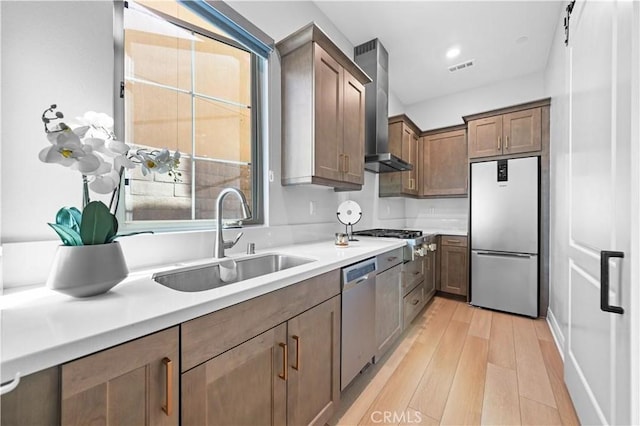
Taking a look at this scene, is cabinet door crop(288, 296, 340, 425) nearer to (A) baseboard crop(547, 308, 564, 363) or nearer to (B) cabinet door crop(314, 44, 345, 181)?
(B) cabinet door crop(314, 44, 345, 181)

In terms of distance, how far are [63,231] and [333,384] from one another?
4.37 ft

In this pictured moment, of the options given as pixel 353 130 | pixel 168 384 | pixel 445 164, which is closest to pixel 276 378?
pixel 168 384

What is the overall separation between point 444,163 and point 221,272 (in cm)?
343

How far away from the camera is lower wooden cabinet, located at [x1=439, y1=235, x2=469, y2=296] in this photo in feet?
10.6

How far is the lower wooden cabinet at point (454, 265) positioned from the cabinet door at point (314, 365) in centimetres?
255

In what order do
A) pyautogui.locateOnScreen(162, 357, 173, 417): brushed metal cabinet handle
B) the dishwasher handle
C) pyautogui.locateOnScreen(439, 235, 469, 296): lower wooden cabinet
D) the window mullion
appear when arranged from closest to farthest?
pyautogui.locateOnScreen(162, 357, 173, 417): brushed metal cabinet handle → the dishwasher handle → the window mullion → pyautogui.locateOnScreen(439, 235, 469, 296): lower wooden cabinet

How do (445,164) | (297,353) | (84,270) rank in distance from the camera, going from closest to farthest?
(84,270), (297,353), (445,164)

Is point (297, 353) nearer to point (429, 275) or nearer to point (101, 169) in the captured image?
point (101, 169)

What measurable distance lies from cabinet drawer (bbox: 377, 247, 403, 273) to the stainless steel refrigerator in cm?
146

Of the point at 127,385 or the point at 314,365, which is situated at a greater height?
the point at 127,385

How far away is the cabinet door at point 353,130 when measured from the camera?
2.07 meters

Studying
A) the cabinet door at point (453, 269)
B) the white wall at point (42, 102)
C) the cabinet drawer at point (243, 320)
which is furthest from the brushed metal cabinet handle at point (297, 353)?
the cabinet door at point (453, 269)

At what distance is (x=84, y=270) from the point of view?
0.72 m

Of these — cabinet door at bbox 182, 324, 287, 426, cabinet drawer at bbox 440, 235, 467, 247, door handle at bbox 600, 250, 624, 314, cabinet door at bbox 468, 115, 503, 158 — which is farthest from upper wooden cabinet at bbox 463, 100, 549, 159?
cabinet door at bbox 182, 324, 287, 426
